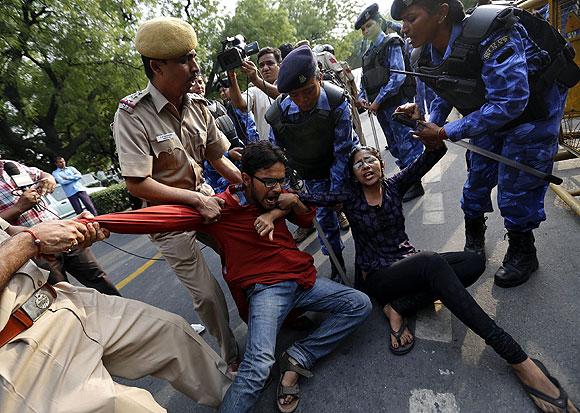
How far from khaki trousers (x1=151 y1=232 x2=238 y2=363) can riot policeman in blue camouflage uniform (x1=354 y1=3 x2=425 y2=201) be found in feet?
8.58

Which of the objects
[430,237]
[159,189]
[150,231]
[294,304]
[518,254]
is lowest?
[430,237]

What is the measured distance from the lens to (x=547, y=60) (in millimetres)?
1799

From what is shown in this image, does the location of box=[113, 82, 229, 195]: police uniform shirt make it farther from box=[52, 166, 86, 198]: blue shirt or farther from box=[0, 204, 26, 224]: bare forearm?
box=[52, 166, 86, 198]: blue shirt

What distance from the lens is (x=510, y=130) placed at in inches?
77.4

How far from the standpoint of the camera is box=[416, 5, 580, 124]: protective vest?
172 centimetres

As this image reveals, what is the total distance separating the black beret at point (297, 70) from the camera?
211 centimetres

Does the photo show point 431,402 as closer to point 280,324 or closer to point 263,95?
point 280,324

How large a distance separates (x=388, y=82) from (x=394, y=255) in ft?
7.69

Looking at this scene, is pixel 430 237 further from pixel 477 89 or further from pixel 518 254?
pixel 477 89

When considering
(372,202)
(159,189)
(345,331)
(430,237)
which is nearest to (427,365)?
(345,331)

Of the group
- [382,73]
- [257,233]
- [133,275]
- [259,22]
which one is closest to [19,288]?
[257,233]

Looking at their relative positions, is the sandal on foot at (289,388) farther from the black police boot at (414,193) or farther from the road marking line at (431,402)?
the black police boot at (414,193)

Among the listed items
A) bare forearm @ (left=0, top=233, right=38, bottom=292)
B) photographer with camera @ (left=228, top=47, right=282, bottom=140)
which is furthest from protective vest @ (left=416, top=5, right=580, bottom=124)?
bare forearm @ (left=0, top=233, right=38, bottom=292)

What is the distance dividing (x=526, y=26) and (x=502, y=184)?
875mm
